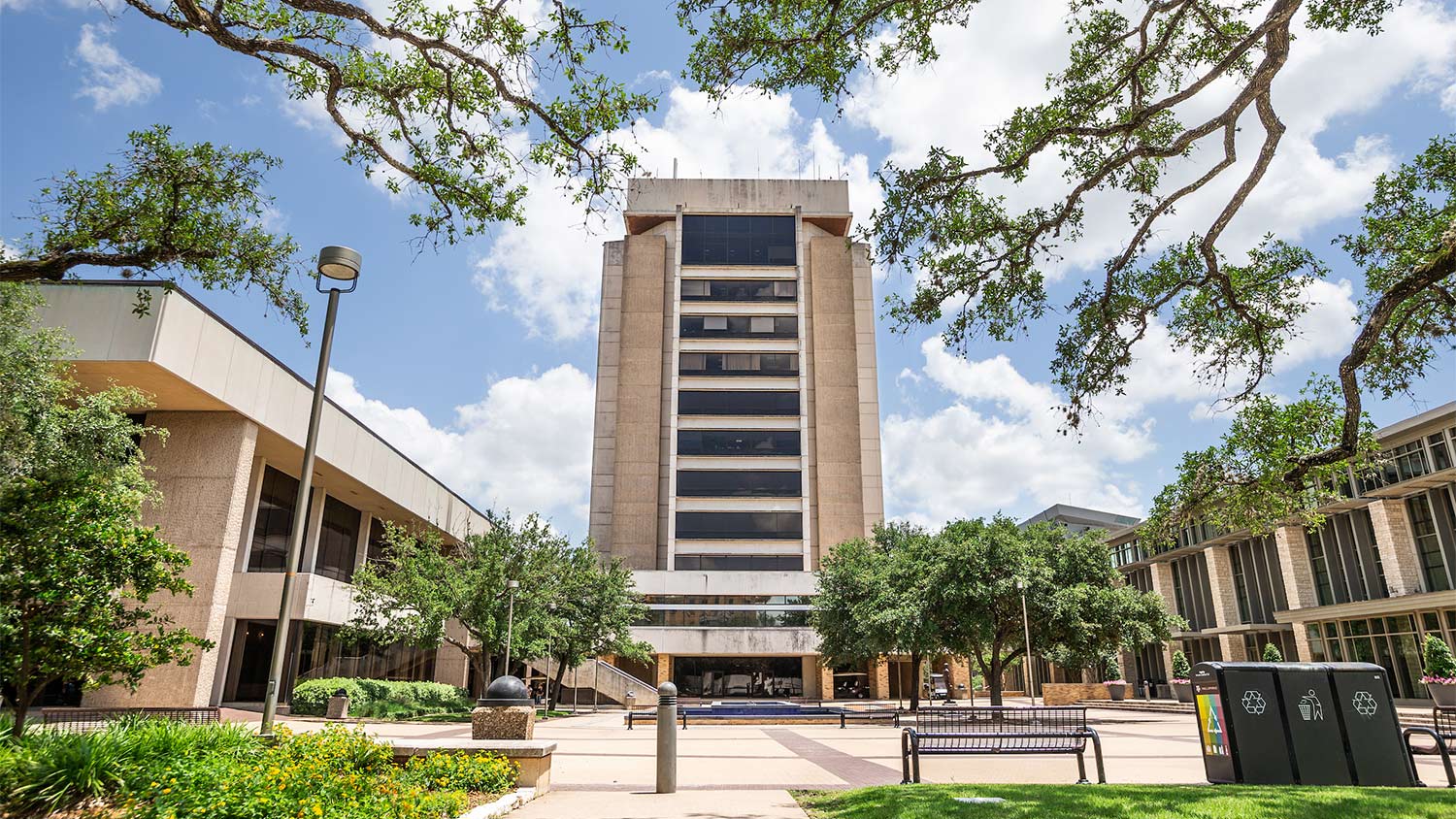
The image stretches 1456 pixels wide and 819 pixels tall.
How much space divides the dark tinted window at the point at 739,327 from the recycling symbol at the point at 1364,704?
5672cm

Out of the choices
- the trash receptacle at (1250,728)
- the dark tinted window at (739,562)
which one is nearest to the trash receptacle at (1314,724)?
the trash receptacle at (1250,728)

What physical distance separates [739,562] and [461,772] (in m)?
52.7

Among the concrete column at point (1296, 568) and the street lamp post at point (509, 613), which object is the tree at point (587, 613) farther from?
the concrete column at point (1296, 568)

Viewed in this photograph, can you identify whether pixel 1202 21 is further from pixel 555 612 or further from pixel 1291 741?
pixel 555 612

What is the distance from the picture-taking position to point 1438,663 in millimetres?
27312

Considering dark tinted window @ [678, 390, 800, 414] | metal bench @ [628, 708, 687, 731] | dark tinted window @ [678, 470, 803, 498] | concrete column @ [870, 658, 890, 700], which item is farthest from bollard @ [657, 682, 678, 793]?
dark tinted window @ [678, 390, 800, 414]

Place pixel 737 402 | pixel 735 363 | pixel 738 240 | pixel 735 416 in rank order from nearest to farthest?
pixel 735 416
pixel 737 402
pixel 735 363
pixel 738 240

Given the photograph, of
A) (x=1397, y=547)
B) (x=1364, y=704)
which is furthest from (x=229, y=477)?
(x=1397, y=547)

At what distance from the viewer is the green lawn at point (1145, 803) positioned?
708cm

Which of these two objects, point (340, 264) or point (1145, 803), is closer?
point (1145, 803)

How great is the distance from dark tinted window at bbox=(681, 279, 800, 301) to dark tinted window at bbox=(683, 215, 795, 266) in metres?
1.82

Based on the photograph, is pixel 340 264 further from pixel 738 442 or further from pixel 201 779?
pixel 738 442

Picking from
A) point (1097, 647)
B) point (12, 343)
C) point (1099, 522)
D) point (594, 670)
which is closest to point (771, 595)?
point (594, 670)

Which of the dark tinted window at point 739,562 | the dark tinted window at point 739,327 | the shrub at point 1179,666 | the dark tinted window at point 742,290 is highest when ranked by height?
the dark tinted window at point 742,290
